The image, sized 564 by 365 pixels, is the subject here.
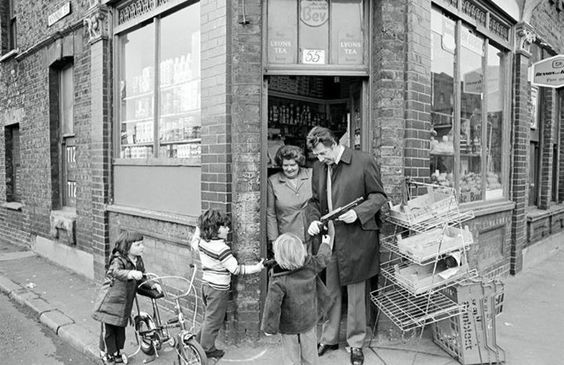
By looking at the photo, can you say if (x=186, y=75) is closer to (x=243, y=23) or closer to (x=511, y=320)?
(x=243, y=23)

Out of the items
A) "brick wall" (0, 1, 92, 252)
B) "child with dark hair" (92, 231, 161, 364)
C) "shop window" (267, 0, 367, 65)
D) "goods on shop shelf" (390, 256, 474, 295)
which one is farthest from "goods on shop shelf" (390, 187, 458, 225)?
"brick wall" (0, 1, 92, 252)

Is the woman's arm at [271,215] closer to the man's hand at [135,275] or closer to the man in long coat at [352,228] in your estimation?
the man in long coat at [352,228]

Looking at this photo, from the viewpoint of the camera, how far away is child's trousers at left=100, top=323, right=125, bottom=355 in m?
4.32

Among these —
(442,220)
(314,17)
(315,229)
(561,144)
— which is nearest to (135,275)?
(315,229)

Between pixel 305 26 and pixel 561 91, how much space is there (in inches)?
324

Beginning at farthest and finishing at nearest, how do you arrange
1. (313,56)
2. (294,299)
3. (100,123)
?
(100,123)
(313,56)
(294,299)

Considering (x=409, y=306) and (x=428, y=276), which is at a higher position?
(x=428, y=276)

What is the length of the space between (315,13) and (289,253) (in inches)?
111

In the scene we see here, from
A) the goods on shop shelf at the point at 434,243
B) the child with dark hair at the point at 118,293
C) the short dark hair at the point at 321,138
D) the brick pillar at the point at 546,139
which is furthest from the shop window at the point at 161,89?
the brick pillar at the point at 546,139

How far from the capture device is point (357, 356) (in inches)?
169

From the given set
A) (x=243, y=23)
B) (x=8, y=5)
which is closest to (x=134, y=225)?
(x=243, y=23)

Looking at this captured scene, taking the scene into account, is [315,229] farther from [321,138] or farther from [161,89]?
[161,89]

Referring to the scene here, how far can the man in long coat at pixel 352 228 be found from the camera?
4.32m

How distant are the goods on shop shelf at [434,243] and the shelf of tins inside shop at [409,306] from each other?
21.8 inches
